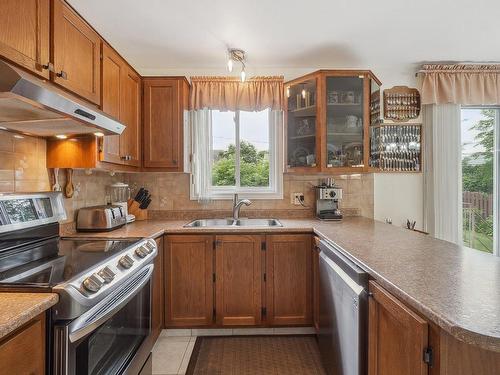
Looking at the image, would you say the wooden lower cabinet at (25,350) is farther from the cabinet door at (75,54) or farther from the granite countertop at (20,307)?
→ the cabinet door at (75,54)

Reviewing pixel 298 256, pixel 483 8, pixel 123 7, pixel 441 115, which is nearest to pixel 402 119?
pixel 441 115

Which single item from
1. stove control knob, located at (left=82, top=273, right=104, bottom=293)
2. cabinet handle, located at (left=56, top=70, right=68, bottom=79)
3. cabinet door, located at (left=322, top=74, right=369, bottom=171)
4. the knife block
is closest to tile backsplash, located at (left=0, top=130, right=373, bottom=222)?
the knife block

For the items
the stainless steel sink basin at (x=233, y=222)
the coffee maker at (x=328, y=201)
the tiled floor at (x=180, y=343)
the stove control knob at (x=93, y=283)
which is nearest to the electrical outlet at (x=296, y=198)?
the coffee maker at (x=328, y=201)

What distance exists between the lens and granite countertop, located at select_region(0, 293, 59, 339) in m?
0.75

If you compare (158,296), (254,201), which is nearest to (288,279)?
(254,201)

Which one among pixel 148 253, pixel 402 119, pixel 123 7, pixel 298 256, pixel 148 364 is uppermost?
pixel 123 7

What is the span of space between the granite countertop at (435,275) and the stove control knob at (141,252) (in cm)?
31

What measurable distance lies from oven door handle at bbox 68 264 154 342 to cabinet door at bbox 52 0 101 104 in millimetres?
1108

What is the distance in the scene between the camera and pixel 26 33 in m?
1.27

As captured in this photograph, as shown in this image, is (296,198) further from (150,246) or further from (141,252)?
(141,252)

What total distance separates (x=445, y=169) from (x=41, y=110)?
10.6ft

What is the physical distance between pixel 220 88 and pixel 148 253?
177 cm

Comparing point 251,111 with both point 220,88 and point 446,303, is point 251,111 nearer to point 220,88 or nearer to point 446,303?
point 220,88

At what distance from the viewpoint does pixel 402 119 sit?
2.87m
